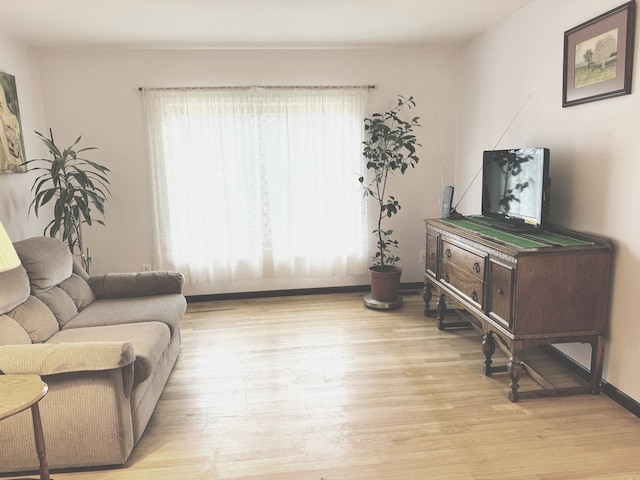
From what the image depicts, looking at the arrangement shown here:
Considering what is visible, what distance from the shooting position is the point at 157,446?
7.73 feet

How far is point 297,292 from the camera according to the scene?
4973 mm

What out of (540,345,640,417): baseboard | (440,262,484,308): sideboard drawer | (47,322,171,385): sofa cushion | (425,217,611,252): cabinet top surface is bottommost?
(540,345,640,417): baseboard

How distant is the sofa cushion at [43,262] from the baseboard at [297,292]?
1849 mm

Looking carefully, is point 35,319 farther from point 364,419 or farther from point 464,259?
point 464,259

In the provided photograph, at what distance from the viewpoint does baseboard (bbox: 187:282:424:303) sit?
4852 mm

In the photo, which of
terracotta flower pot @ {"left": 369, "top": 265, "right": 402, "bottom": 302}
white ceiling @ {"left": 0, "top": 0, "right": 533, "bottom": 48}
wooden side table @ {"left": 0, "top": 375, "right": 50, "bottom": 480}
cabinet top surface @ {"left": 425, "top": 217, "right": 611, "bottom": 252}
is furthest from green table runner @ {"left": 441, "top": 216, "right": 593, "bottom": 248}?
wooden side table @ {"left": 0, "top": 375, "right": 50, "bottom": 480}

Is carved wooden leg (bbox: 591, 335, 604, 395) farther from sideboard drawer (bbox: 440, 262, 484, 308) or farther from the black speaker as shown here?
the black speaker

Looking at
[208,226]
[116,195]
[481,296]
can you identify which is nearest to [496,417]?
[481,296]

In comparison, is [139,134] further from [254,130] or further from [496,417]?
[496,417]

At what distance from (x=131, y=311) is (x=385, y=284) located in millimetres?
2316

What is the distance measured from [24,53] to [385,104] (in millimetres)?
3342

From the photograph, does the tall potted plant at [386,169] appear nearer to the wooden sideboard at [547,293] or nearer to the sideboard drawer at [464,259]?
the sideboard drawer at [464,259]

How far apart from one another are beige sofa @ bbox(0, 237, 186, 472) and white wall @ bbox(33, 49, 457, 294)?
1507 millimetres

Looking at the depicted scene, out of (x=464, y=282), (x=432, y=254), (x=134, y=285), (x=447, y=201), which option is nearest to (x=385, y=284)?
(x=432, y=254)
